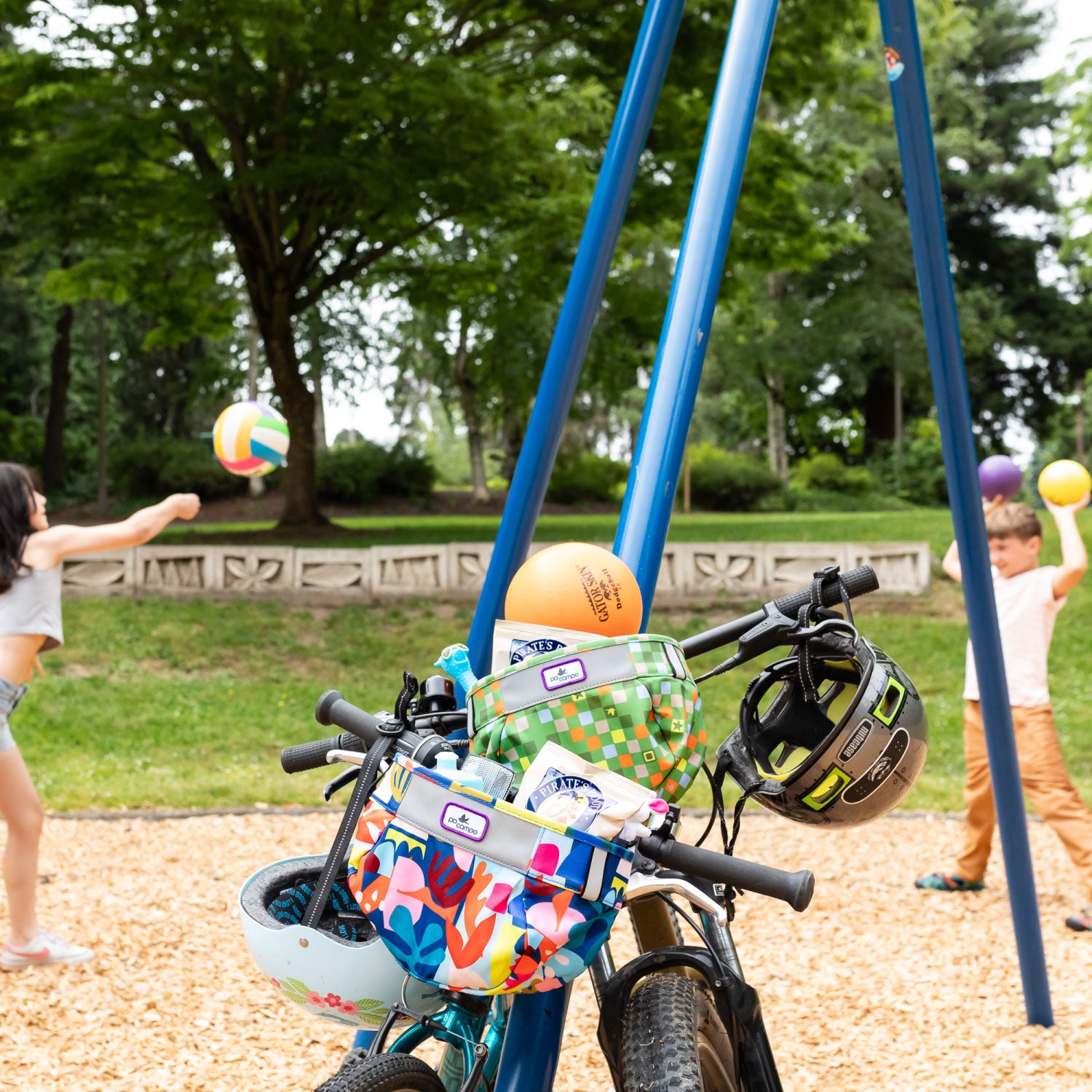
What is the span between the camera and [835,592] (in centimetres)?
191

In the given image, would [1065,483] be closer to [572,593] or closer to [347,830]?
[572,593]

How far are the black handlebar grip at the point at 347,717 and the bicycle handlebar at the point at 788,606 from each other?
537mm

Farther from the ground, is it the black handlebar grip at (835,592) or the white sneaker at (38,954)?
the black handlebar grip at (835,592)

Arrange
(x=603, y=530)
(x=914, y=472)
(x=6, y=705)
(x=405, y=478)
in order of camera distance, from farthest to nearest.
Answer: (x=914, y=472) < (x=405, y=478) < (x=603, y=530) < (x=6, y=705)

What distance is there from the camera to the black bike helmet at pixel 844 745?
178 cm

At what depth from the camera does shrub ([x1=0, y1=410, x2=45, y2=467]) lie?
24531mm

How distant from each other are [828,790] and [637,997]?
44 centimetres

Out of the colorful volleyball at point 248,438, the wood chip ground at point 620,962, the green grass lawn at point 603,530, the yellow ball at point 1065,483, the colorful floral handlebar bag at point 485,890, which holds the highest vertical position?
the colorful volleyball at point 248,438

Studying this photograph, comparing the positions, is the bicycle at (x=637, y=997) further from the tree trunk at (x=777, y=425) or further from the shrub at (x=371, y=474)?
the tree trunk at (x=777, y=425)

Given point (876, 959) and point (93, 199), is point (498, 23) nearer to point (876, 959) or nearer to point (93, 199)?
point (93, 199)

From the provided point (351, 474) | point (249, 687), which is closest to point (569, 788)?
point (249, 687)

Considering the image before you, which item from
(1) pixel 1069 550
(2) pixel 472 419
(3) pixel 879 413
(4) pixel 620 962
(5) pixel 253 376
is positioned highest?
(5) pixel 253 376

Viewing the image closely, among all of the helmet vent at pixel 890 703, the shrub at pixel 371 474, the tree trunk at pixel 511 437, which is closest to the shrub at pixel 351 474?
the shrub at pixel 371 474

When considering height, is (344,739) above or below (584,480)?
below
